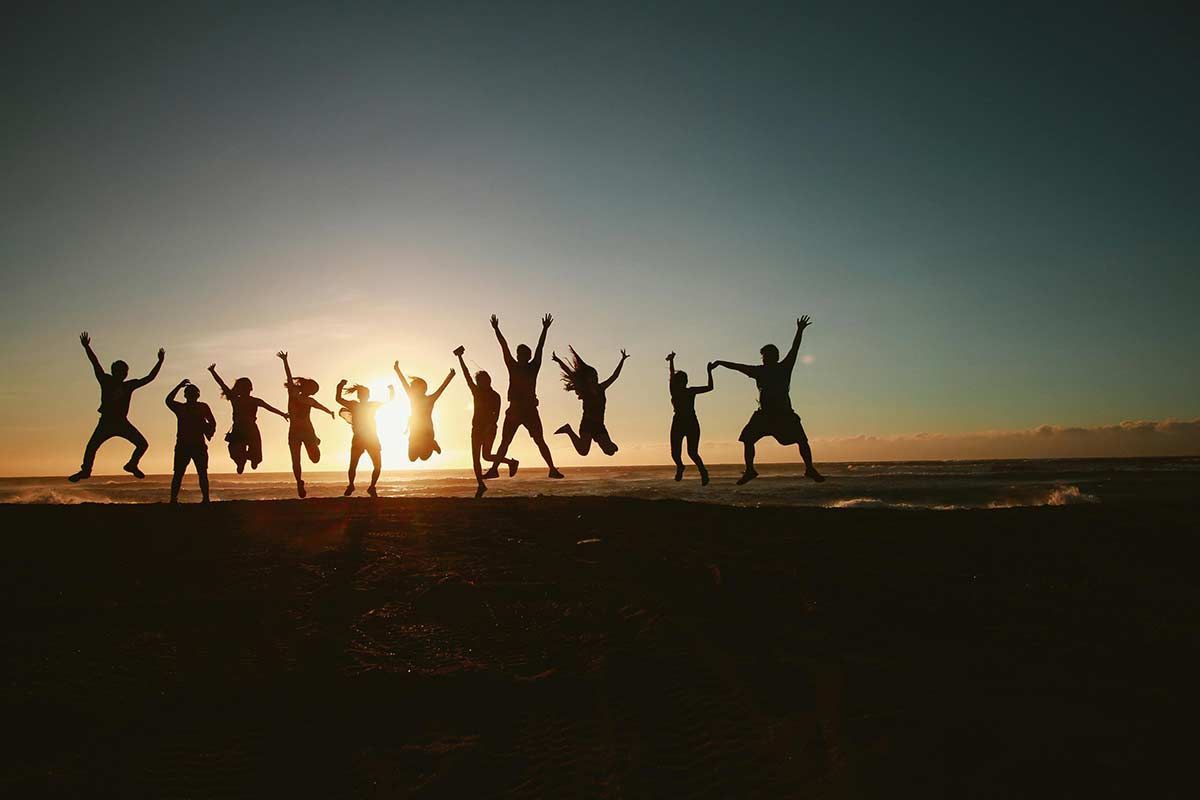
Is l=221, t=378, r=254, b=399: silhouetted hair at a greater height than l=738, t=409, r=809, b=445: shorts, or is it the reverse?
l=221, t=378, r=254, b=399: silhouetted hair

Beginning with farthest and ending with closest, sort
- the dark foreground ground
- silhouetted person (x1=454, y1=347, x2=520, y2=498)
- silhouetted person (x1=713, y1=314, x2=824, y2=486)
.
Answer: silhouetted person (x1=454, y1=347, x2=520, y2=498) < silhouetted person (x1=713, y1=314, x2=824, y2=486) < the dark foreground ground

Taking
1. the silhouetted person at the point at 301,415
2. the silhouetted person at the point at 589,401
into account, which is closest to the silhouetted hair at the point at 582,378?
the silhouetted person at the point at 589,401

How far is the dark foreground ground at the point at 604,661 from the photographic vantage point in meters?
6.30

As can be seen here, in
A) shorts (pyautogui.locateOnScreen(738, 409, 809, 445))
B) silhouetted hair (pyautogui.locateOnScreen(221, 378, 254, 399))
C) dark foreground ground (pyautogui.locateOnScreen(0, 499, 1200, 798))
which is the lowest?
dark foreground ground (pyautogui.locateOnScreen(0, 499, 1200, 798))

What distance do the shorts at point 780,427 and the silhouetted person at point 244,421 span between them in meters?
10.1

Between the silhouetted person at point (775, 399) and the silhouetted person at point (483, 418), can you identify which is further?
the silhouetted person at point (483, 418)

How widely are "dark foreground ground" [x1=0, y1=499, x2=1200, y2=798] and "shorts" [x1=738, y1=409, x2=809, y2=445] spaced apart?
1.90 metres

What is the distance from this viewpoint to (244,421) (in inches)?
587

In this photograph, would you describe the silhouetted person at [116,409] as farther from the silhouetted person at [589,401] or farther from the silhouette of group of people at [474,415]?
the silhouetted person at [589,401]

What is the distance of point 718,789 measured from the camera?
6.02 meters

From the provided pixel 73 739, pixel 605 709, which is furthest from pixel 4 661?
pixel 605 709

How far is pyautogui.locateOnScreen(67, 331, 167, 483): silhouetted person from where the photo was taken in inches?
499

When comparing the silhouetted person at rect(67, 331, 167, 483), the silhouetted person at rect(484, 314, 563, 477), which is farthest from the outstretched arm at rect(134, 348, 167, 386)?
the silhouetted person at rect(484, 314, 563, 477)

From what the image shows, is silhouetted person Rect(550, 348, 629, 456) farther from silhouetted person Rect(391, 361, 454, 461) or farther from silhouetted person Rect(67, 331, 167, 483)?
silhouetted person Rect(67, 331, 167, 483)
